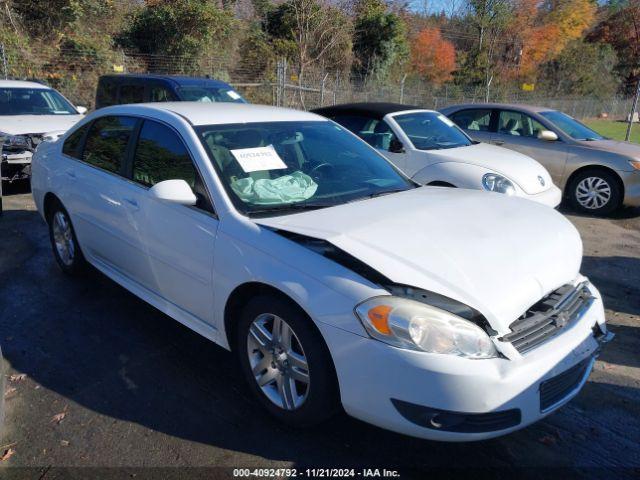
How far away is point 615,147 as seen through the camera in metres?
8.22

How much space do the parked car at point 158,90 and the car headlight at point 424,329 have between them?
8.07 metres

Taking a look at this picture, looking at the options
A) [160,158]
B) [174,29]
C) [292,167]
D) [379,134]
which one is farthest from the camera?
[174,29]

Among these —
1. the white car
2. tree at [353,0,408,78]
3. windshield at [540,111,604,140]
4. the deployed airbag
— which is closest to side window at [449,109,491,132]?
windshield at [540,111,604,140]

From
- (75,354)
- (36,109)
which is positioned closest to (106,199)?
(75,354)

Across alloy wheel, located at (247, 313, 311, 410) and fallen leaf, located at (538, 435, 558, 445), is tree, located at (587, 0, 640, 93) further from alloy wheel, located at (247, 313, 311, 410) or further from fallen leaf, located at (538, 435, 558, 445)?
alloy wheel, located at (247, 313, 311, 410)

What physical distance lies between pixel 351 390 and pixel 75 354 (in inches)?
85.4

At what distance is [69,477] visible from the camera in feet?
8.55

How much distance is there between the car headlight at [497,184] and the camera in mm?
6180

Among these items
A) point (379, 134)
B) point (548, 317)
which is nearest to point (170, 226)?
point (548, 317)

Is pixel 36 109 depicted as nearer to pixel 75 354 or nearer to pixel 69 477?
pixel 75 354

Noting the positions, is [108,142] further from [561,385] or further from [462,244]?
[561,385]

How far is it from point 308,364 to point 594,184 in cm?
705

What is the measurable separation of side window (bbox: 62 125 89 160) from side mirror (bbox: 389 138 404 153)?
3.65 metres

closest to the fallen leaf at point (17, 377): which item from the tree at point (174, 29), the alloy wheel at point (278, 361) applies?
the alloy wheel at point (278, 361)
